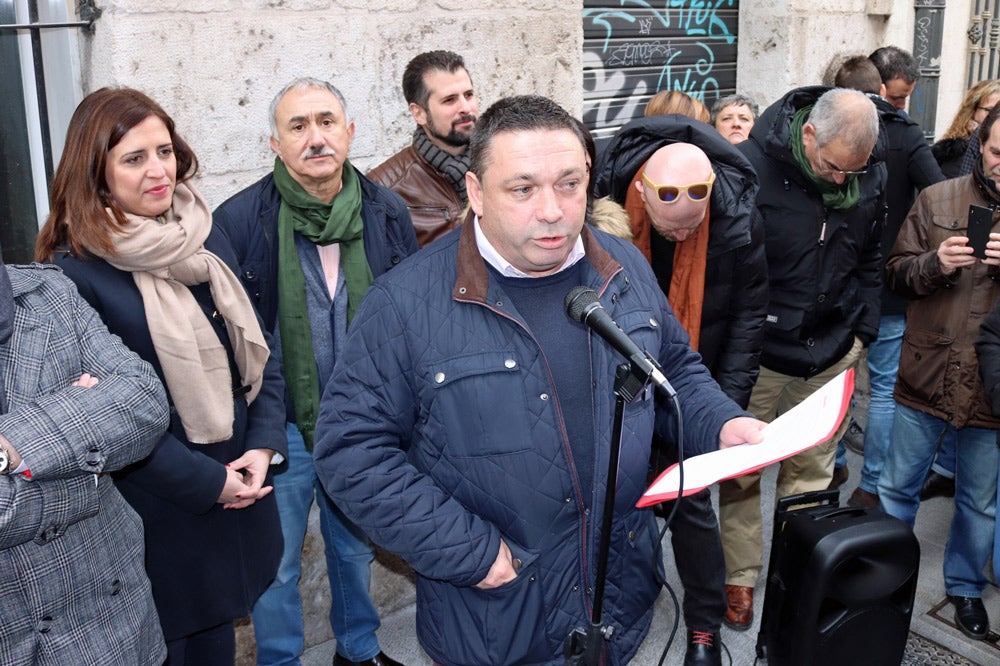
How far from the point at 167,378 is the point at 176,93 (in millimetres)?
1420

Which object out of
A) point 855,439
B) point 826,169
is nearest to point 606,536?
point 826,169

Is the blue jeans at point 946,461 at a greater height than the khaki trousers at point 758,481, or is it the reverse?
the khaki trousers at point 758,481

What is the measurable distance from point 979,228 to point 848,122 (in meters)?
0.67

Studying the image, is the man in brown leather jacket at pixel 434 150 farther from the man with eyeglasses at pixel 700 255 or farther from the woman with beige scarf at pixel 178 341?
the woman with beige scarf at pixel 178 341

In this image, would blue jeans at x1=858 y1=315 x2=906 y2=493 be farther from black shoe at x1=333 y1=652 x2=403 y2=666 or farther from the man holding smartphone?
black shoe at x1=333 y1=652 x2=403 y2=666

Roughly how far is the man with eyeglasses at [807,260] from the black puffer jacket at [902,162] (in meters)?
0.86

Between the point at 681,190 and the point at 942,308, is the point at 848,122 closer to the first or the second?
the point at 942,308

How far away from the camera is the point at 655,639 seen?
440 cm

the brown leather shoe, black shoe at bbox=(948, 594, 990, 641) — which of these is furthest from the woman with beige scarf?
black shoe at bbox=(948, 594, 990, 641)

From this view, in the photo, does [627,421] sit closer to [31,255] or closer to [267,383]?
[267,383]

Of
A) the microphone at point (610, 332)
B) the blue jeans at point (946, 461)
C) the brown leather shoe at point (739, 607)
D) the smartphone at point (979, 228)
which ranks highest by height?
the microphone at point (610, 332)

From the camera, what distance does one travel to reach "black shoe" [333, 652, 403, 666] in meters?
4.10

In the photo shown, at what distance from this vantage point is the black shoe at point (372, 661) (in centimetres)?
410

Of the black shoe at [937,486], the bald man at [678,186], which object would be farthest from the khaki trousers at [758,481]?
the bald man at [678,186]
